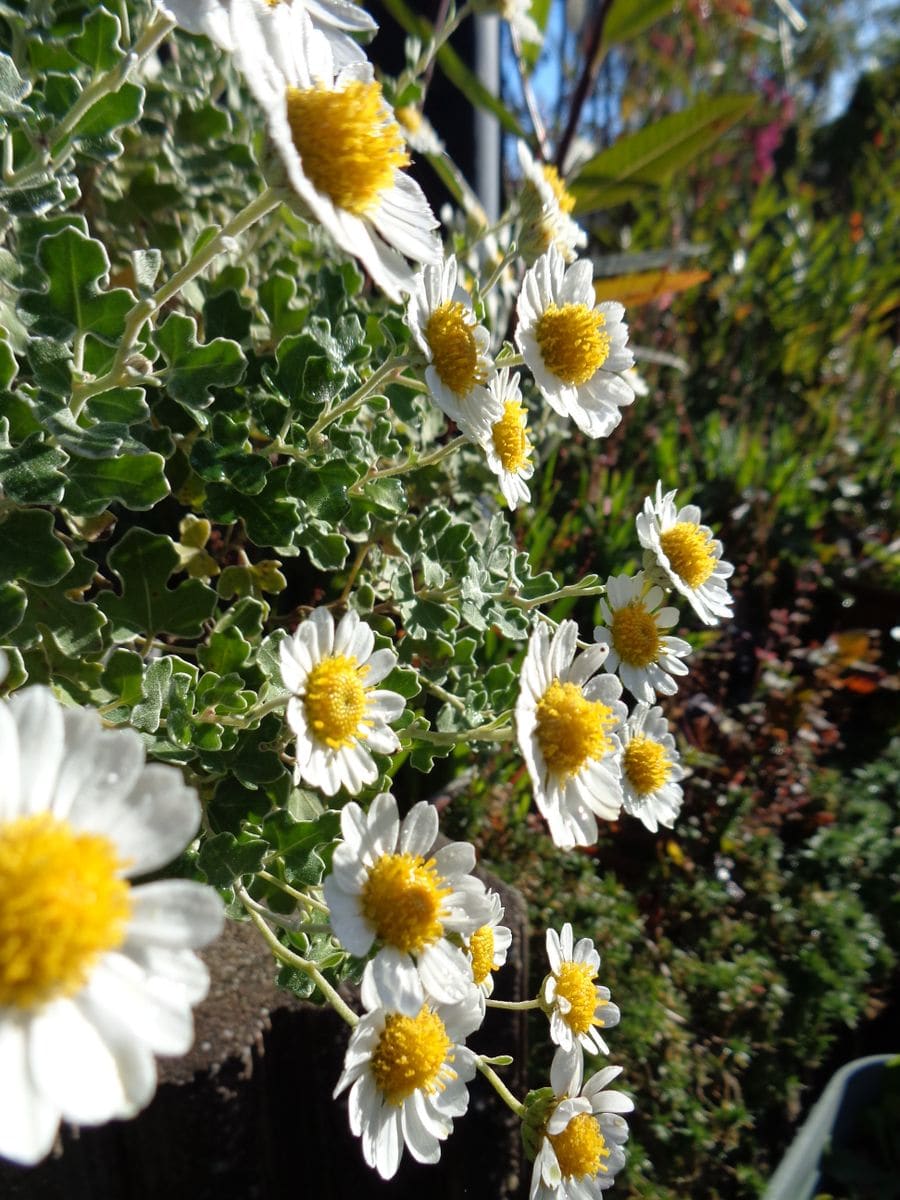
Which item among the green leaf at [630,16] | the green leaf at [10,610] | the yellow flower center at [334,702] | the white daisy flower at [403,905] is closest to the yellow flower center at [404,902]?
the white daisy flower at [403,905]

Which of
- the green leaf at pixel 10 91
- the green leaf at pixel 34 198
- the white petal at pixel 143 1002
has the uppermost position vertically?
the green leaf at pixel 10 91

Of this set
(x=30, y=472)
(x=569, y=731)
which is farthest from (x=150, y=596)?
(x=569, y=731)

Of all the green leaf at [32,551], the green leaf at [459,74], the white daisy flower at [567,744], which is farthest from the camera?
the green leaf at [459,74]

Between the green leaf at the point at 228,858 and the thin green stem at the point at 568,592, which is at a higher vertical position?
the thin green stem at the point at 568,592

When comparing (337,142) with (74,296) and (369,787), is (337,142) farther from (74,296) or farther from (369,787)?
(369,787)

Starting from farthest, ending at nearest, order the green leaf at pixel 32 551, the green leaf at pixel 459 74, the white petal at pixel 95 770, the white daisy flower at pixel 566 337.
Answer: the green leaf at pixel 459 74
the white daisy flower at pixel 566 337
the green leaf at pixel 32 551
the white petal at pixel 95 770

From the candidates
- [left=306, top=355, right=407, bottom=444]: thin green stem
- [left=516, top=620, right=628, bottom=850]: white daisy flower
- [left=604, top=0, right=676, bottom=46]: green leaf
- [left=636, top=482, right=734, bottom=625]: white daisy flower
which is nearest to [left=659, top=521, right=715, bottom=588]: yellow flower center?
[left=636, top=482, right=734, bottom=625]: white daisy flower

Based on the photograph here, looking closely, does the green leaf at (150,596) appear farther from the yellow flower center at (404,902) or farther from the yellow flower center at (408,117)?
the yellow flower center at (408,117)
